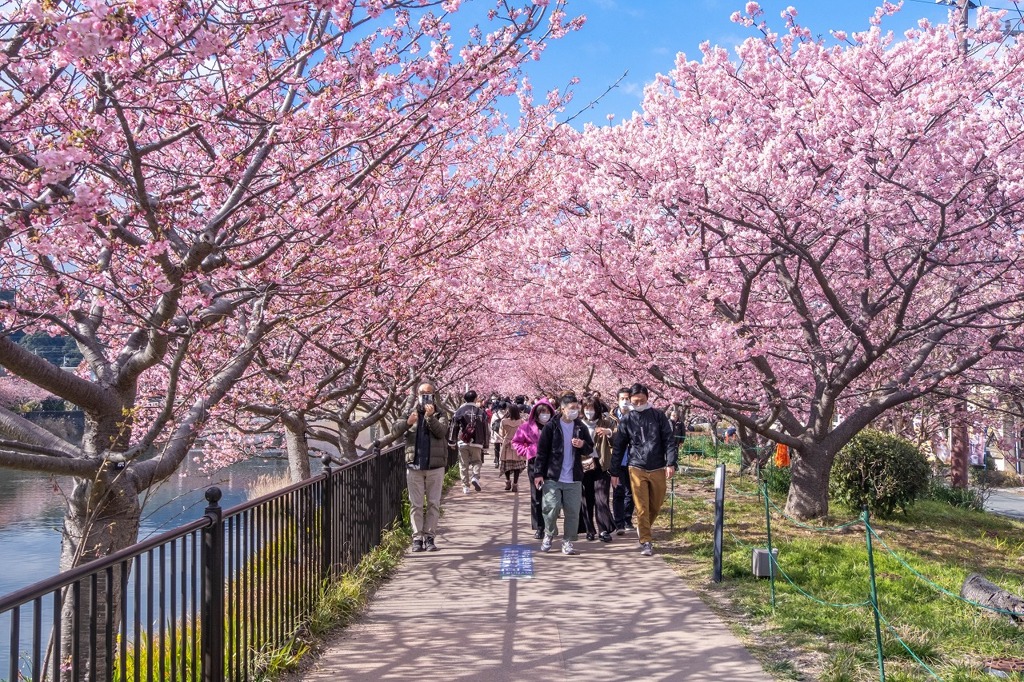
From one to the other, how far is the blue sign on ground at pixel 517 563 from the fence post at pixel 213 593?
4.02 meters

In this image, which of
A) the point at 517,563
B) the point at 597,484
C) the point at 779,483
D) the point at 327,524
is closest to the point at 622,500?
the point at 597,484

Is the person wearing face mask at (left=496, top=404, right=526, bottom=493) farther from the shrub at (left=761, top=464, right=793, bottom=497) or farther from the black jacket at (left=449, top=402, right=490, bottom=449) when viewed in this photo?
the shrub at (left=761, top=464, right=793, bottom=497)

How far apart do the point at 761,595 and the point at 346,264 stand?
4.77 meters

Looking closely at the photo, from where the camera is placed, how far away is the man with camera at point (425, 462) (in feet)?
31.0

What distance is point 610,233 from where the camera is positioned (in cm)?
1056

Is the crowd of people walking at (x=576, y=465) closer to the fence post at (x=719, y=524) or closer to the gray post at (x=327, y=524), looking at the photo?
the fence post at (x=719, y=524)

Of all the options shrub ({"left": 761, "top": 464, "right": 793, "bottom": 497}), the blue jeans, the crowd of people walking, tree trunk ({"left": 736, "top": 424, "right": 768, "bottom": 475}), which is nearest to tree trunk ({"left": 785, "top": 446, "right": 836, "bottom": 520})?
tree trunk ({"left": 736, "top": 424, "right": 768, "bottom": 475})

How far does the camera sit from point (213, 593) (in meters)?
4.42

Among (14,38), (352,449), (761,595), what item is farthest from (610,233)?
(14,38)

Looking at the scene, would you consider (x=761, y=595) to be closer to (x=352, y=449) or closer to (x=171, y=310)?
(x=171, y=310)

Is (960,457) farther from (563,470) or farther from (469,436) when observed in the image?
(563,470)

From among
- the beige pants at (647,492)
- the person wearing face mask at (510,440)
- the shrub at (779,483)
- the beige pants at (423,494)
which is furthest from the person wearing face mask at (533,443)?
Result: the shrub at (779,483)

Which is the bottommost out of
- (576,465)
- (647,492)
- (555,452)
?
(647,492)

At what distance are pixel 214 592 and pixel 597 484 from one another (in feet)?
22.4
